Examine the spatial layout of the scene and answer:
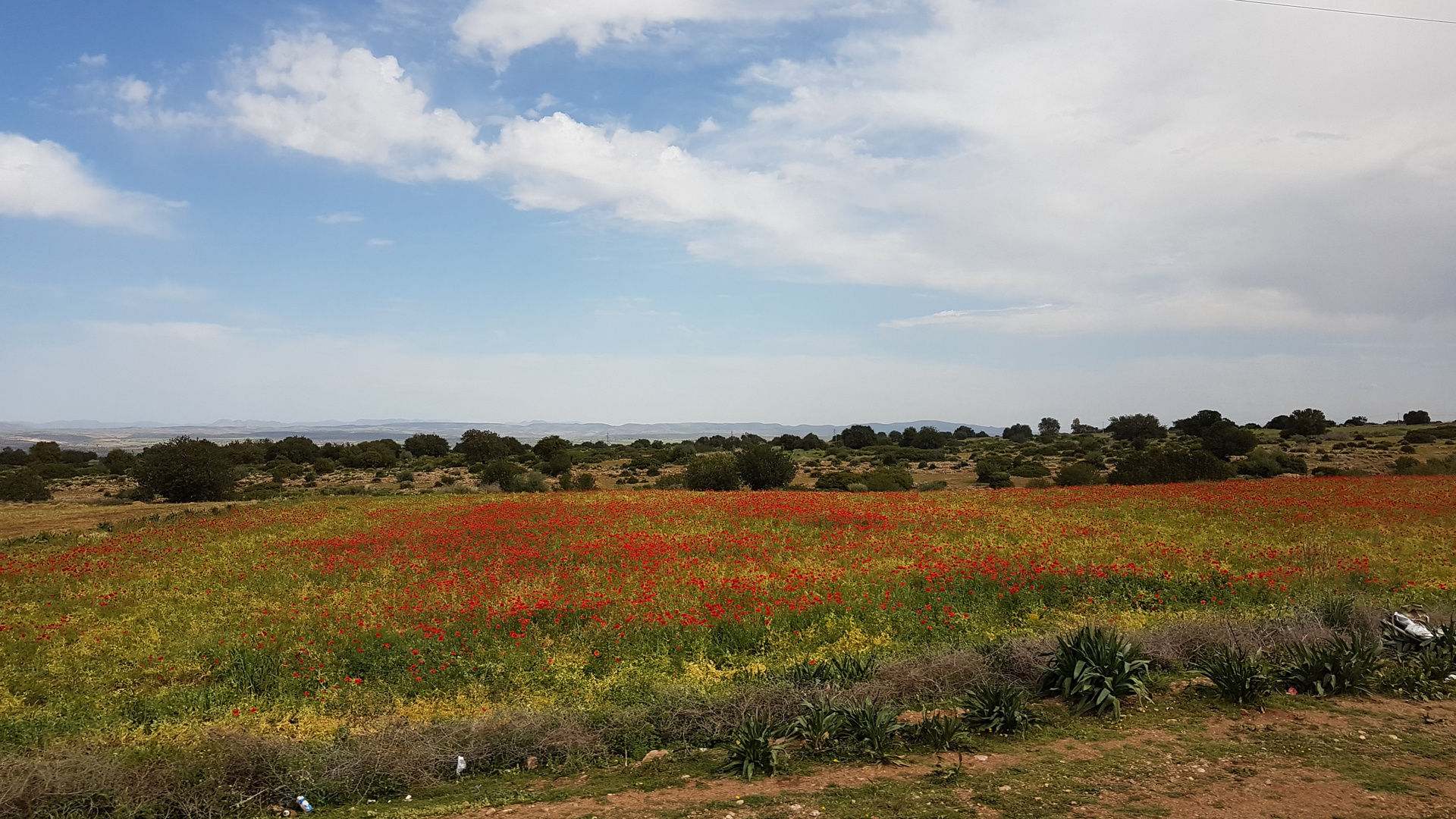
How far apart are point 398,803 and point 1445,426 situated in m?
86.6

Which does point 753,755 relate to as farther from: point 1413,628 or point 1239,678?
point 1413,628

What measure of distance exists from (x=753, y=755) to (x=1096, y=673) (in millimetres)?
3914

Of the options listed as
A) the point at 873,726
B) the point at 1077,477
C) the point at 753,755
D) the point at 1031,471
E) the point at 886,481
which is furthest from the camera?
the point at 1031,471

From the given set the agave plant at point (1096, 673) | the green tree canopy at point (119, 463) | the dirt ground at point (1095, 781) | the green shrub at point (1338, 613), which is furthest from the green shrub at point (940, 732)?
the green tree canopy at point (119, 463)

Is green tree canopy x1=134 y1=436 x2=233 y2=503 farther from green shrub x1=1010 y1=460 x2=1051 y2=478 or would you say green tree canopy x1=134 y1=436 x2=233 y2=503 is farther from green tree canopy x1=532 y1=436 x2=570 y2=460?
green shrub x1=1010 y1=460 x2=1051 y2=478

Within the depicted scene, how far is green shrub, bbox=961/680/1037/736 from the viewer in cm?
699

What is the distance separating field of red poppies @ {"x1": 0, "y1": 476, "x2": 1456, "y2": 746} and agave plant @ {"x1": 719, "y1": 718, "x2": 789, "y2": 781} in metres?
2.63

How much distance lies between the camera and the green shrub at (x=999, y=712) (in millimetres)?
6992

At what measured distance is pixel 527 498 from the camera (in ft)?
86.3

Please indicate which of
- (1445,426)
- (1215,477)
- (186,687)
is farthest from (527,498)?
(1445,426)

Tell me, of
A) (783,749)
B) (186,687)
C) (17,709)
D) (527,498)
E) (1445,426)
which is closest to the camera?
(783,749)

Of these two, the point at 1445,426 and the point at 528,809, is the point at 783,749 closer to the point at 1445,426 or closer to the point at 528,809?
the point at 528,809

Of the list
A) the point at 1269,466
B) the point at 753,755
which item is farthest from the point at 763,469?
the point at 753,755

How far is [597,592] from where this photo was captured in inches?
520
